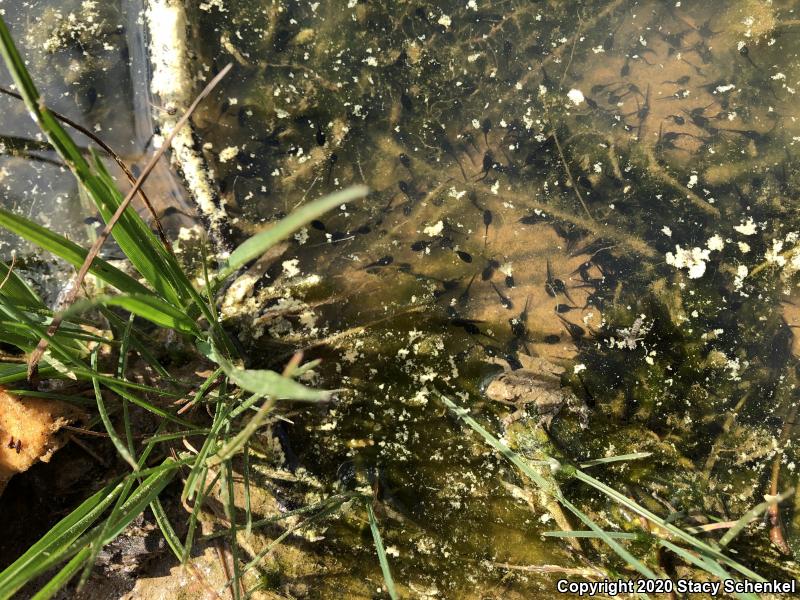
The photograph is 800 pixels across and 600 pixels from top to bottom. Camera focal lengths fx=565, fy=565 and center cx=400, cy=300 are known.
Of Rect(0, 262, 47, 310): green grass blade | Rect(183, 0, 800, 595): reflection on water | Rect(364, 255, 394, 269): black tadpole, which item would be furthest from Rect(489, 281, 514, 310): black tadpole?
Rect(0, 262, 47, 310): green grass blade

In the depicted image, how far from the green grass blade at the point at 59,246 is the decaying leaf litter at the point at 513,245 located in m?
0.88

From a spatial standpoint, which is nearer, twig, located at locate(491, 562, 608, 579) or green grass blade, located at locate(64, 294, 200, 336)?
green grass blade, located at locate(64, 294, 200, 336)

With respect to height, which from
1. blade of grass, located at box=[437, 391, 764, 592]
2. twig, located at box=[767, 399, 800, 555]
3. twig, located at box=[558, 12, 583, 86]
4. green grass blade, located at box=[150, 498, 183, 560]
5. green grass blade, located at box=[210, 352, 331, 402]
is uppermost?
twig, located at box=[558, 12, 583, 86]

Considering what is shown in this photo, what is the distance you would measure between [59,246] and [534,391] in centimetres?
209

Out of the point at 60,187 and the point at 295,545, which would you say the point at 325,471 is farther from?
the point at 60,187

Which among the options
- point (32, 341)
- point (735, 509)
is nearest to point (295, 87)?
point (32, 341)

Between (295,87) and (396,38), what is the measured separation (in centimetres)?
62

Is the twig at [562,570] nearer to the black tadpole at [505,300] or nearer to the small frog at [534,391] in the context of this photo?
the small frog at [534,391]

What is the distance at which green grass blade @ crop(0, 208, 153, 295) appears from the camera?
55.8 inches

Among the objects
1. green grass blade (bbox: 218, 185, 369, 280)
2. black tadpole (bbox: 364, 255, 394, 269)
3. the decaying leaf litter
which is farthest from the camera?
black tadpole (bbox: 364, 255, 394, 269)

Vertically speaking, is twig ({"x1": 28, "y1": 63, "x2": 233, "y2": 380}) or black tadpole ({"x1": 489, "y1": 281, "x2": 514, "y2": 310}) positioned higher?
twig ({"x1": 28, "y1": 63, "x2": 233, "y2": 380})

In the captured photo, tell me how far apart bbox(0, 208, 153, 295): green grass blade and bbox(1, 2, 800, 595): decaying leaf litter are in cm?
88

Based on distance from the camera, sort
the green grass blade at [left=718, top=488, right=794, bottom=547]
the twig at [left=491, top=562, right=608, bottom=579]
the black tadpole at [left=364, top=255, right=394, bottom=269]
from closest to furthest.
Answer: the green grass blade at [left=718, top=488, right=794, bottom=547], the twig at [left=491, top=562, right=608, bottom=579], the black tadpole at [left=364, top=255, right=394, bottom=269]

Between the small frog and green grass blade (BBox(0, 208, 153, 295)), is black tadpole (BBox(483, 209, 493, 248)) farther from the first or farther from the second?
green grass blade (BBox(0, 208, 153, 295))
